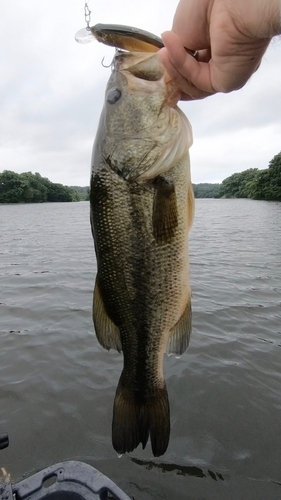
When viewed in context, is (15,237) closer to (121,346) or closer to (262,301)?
(262,301)

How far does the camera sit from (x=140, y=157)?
85.3 inches

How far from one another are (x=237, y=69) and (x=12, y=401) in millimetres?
5205

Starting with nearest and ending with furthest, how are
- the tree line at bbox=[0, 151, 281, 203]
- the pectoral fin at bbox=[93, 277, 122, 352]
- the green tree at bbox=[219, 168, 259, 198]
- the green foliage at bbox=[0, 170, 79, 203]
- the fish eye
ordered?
the fish eye
the pectoral fin at bbox=[93, 277, 122, 352]
the tree line at bbox=[0, 151, 281, 203]
the green foliage at bbox=[0, 170, 79, 203]
the green tree at bbox=[219, 168, 259, 198]

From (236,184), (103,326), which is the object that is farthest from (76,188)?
(103,326)

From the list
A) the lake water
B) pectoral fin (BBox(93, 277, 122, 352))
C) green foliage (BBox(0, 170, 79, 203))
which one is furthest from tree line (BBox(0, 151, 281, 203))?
pectoral fin (BBox(93, 277, 122, 352))

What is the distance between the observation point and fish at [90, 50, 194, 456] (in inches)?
85.2

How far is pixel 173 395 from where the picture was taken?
17.4 feet

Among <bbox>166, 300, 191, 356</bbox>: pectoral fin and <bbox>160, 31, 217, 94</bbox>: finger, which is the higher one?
<bbox>160, 31, 217, 94</bbox>: finger

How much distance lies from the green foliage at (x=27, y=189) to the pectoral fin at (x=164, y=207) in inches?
3563

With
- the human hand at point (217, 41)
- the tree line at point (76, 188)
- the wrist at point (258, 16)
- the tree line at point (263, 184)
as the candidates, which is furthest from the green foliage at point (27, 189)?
the wrist at point (258, 16)

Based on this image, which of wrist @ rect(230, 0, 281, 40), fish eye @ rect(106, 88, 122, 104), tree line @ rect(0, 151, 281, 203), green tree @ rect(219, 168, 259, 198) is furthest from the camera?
green tree @ rect(219, 168, 259, 198)

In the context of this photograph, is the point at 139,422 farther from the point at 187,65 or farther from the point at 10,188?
the point at 10,188

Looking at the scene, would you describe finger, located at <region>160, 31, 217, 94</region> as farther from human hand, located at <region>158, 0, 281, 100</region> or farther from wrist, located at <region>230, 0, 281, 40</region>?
wrist, located at <region>230, 0, 281, 40</region>

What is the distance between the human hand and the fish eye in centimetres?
35
